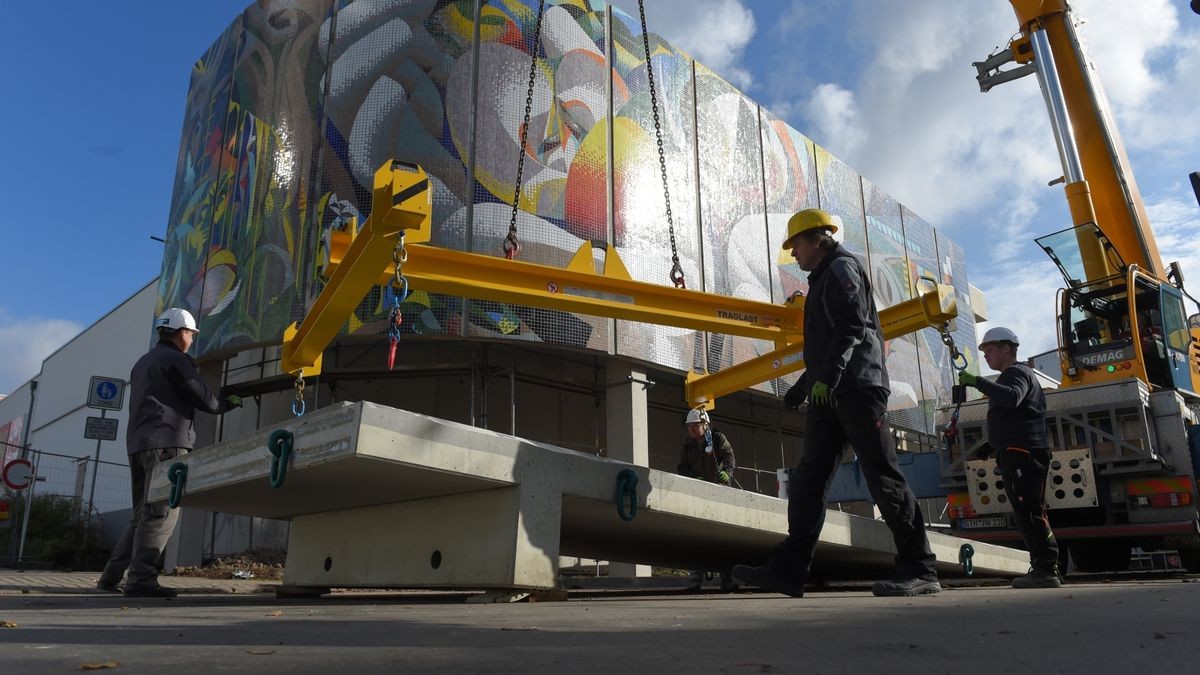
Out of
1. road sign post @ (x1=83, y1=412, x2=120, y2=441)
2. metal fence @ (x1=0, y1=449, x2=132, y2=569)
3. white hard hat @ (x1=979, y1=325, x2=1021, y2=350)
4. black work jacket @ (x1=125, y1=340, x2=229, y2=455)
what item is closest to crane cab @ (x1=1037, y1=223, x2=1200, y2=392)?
white hard hat @ (x1=979, y1=325, x2=1021, y2=350)

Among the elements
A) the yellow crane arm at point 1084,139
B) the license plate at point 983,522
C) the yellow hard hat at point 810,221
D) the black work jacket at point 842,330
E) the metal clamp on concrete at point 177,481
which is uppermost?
the yellow crane arm at point 1084,139

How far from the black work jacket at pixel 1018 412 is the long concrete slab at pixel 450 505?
2.90 ft

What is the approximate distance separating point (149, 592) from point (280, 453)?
7.35 feet

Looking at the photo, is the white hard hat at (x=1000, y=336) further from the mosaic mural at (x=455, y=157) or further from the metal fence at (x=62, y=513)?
the metal fence at (x=62, y=513)

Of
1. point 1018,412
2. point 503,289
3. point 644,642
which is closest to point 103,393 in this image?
point 503,289

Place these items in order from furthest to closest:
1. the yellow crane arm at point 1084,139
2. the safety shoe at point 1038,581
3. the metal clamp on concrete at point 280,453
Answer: the yellow crane arm at point 1084,139 < the safety shoe at point 1038,581 < the metal clamp on concrete at point 280,453

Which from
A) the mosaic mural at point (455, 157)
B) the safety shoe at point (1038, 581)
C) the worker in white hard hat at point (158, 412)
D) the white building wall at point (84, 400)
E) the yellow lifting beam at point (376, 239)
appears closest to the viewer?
the yellow lifting beam at point (376, 239)

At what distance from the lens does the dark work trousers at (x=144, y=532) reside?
5.44m

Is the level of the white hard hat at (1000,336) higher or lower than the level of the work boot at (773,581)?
higher

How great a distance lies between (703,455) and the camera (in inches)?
331

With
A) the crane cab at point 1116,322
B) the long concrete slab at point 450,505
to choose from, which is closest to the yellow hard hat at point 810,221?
the long concrete slab at point 450,505

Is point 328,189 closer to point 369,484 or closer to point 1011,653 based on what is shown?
point 369,484

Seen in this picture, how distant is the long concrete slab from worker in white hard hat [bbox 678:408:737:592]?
6.50 ft

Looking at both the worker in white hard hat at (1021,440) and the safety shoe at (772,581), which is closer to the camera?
the safety shoe at (772,581)
